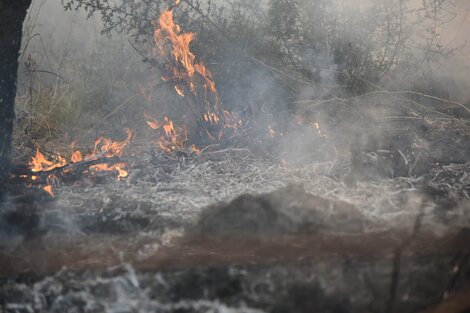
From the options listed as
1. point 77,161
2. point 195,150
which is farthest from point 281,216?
point 77,161

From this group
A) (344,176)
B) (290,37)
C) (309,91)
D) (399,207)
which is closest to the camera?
(399,207)

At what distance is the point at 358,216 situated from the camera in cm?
278

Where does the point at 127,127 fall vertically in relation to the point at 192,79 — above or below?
below

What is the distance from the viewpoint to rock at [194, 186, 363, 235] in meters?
2.64

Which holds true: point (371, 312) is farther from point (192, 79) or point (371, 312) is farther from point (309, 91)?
point (309, 91)

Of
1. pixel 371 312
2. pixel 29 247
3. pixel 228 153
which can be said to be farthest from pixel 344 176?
pixel 29 247

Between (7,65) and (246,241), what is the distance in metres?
2.35

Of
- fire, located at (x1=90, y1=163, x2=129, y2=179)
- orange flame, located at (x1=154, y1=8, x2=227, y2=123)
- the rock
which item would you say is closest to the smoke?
orange flame, located at (x1=154, y1=8, x2=227, y2=123)

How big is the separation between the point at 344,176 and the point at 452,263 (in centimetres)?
131

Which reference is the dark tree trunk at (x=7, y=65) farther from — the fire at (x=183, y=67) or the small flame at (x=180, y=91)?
the small flame at (x=180, y=91)

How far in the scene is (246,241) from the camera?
8.32ft

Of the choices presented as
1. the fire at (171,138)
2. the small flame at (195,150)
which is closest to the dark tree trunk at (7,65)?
the fire at (171,138)

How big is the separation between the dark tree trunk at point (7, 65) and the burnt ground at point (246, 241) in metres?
0.30

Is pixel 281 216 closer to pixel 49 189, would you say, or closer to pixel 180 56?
pixel 49 189
